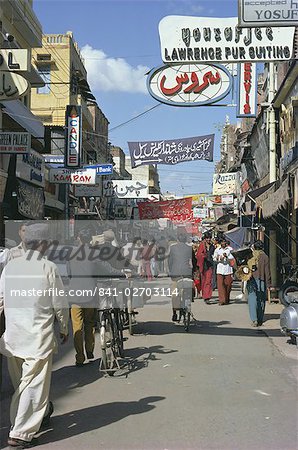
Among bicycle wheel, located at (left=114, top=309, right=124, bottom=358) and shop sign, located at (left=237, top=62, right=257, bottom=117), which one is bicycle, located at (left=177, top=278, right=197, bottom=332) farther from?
shop sign, located at (left=237, top=62, right=257, bottom=117)

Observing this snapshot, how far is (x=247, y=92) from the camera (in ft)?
61.1

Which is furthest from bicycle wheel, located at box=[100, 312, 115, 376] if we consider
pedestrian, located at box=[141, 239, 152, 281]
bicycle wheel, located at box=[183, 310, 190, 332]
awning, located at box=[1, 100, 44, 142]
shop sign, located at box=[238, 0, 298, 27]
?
awning, located at box=[1, 100, 44, 142]

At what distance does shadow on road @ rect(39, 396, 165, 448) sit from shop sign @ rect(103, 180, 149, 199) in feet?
95.6

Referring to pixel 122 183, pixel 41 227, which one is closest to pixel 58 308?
pixel 41 227

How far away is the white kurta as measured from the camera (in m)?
4.97

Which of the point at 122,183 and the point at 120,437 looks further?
the point at 122,183

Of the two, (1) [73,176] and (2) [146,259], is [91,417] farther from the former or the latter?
(1) [73,176]

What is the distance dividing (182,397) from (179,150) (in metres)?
11.2

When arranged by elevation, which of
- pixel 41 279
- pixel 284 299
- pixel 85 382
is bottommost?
pixel 85 382

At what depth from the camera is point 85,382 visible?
7160mm

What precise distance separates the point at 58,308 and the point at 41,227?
2.59 feet

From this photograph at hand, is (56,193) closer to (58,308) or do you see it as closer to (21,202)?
(21,202)

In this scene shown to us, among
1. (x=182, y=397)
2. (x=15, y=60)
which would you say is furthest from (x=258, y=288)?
(x=15, y=60)

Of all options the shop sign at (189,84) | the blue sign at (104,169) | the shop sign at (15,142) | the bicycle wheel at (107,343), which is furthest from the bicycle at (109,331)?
the blue sign at (104,169)
